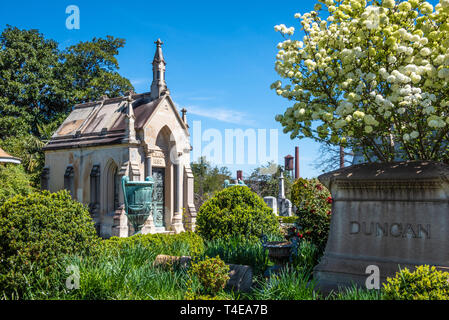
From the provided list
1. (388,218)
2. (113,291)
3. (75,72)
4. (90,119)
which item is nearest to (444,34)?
(388,218)

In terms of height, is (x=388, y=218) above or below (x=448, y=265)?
above

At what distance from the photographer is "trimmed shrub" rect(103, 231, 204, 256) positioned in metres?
8.97

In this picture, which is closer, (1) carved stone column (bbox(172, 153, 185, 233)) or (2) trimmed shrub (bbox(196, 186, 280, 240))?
(2) trimmed shrub (bbox(196, 186, 280, 240))

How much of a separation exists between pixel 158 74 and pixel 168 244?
46.5ft

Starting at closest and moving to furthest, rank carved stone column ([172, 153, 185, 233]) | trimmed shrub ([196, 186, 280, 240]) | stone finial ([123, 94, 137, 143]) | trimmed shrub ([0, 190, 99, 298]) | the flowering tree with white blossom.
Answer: the flowering tree with white blossom, trimmed shrub ([0, 190, 99, 298]), trimmed shrub ([196, 186, 280, 240]), stone finial ([123, 94, 137, 143]), carved stone column ([172, 153, 185, 233])

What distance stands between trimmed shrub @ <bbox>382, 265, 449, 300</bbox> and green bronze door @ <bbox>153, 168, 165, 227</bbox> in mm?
17594

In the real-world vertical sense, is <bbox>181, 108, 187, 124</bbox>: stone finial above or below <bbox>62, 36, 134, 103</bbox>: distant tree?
below

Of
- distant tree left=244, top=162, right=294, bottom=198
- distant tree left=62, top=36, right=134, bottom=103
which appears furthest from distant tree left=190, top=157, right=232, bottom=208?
distant tree left=62, top=36, right=134, bottom=103

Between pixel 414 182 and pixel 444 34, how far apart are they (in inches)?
86.3

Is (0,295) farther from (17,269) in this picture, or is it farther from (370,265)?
(370,265)

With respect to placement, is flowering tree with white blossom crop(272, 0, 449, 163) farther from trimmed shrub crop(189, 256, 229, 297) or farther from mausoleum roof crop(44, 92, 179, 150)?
mausoleum roof crop(44, 92, 179, 150)

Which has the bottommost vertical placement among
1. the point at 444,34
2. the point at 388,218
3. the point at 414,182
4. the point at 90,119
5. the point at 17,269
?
the point at 17,269

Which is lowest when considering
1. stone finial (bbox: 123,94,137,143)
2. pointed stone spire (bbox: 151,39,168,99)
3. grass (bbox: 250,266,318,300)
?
grass (bbox: 250,266,318,300)

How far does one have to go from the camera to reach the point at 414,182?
6.05 metres
